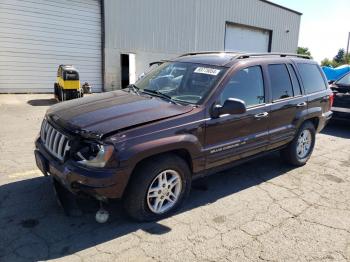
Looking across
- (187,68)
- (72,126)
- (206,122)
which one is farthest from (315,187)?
(72,126)

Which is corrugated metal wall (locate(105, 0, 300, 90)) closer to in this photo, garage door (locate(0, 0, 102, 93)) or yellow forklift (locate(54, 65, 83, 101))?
garage door (locate(0, 0, 102, 93))

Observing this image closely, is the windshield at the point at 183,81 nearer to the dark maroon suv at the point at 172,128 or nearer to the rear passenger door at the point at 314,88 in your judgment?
the dark maroon suv at the point at 172,128

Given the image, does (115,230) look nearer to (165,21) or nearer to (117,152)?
(117,152)

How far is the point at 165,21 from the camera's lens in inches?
645

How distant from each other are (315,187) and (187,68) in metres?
2.47

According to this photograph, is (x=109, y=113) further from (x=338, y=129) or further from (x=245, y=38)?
(x=245, y=38)

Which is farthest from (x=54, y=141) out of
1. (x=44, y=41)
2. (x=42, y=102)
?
(x=44, y=41)

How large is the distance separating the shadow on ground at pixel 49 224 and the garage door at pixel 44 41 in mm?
9548

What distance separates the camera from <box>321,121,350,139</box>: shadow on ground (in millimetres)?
8203

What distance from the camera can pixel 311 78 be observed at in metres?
5.60

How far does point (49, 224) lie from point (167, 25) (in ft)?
47.6

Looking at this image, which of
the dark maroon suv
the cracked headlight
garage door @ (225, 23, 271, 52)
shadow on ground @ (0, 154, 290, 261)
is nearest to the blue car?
the dark maroon suv

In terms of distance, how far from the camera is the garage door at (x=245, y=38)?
784 inches

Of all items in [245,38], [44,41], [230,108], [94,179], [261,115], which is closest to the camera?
[94,179]
